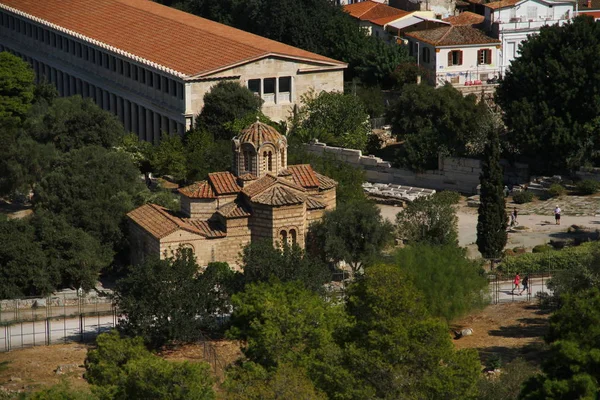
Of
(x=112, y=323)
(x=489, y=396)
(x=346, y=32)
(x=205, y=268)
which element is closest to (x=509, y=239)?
(x=205, y=268)

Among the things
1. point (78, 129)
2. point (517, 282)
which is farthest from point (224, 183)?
point (78, 129)

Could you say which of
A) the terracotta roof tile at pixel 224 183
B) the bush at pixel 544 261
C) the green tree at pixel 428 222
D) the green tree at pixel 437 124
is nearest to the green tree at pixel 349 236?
the green tree at pixel 428 222

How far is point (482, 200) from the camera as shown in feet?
258

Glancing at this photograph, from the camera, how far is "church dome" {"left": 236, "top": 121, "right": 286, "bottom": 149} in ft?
252

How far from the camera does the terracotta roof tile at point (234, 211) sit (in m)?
76.1

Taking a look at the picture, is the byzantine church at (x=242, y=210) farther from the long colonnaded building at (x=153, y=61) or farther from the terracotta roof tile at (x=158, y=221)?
the long colonnaded building at (x=153, y=61)

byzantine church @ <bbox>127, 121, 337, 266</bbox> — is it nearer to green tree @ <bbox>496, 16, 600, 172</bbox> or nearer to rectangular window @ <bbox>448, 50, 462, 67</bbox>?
green tree @ <bbox>496, 16, 600, 172</bbox>

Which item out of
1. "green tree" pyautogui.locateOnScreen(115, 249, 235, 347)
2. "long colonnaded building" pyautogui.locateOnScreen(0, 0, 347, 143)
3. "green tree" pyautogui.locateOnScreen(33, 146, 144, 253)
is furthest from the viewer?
"long colonnaded building" pyautogui.locateOnScreen(0, 0, 347, 143)

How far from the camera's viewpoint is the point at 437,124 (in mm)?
97125

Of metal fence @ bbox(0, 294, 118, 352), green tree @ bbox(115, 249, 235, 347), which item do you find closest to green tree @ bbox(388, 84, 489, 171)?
metal fence @ bbox(0, 294, 118, 352)

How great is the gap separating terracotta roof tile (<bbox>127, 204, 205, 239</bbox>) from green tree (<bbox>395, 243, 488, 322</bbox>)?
1136cm

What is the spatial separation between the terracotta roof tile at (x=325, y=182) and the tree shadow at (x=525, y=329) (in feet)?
42.8

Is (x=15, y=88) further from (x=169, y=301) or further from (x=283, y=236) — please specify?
(x=169, y=301)

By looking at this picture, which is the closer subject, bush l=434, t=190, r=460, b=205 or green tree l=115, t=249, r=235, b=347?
green tree l=115, t=249, r=235, b=347
